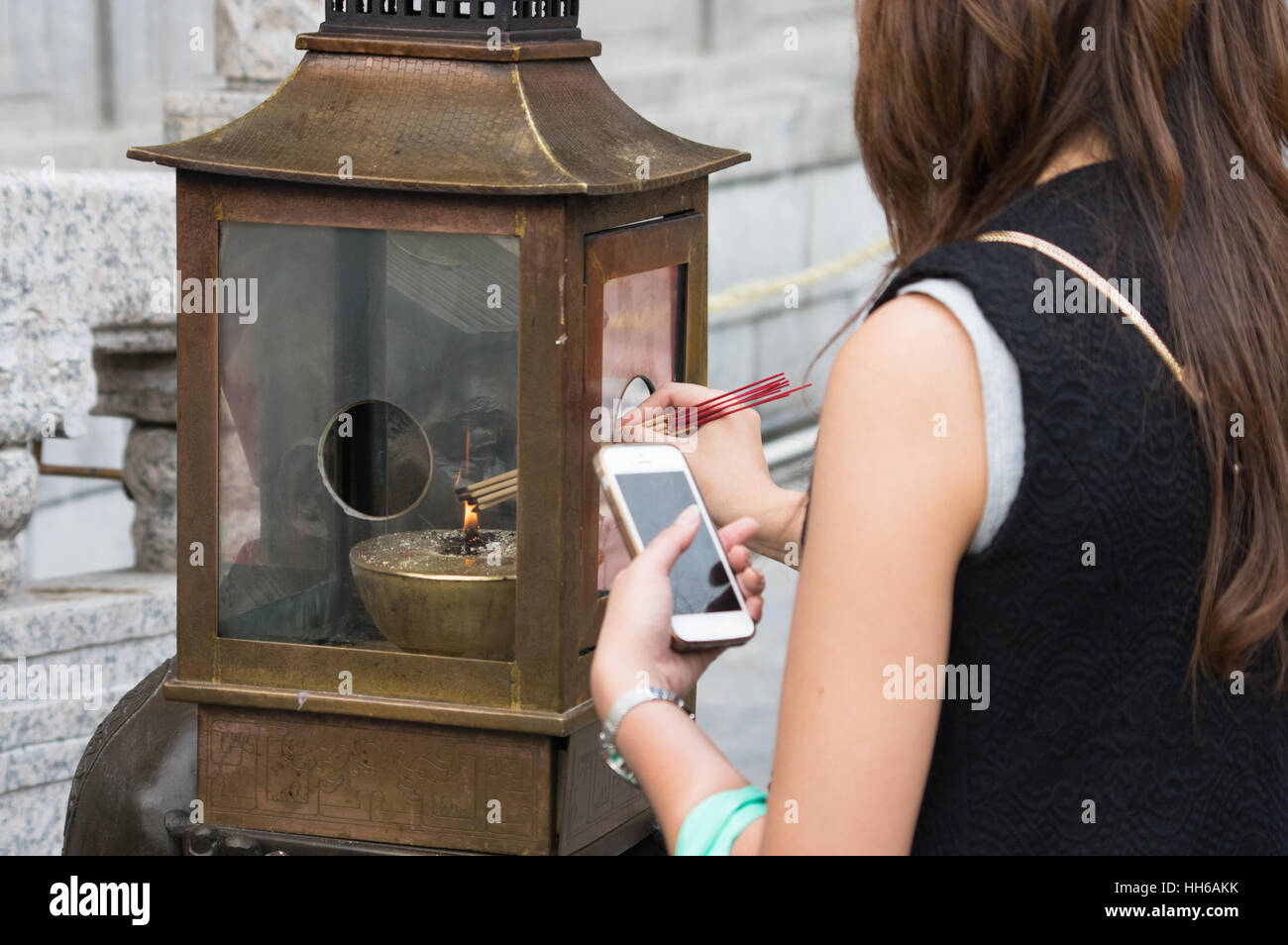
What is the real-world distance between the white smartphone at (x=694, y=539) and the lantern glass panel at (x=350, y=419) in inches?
9.2

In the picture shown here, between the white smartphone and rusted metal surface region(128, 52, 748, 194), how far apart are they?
277mm

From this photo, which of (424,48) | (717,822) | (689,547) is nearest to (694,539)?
(689,547)

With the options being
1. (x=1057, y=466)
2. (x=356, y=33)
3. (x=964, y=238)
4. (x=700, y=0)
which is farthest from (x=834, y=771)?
(x=700, y=0)

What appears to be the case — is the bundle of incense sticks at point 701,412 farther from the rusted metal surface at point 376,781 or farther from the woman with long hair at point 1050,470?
the woman with long hair at point 1050,470

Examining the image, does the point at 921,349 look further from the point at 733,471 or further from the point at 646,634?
the point at 733,471

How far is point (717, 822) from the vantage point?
3.74 feet

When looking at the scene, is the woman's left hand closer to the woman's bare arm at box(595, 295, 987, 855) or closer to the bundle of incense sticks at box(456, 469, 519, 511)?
the woman's bare arm at box(595, 295, 987, 855)

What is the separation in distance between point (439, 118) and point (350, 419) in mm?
315

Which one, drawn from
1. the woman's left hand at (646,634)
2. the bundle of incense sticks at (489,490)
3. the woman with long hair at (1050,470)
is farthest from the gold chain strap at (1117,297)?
the bundle of incense sticks at (489,490)

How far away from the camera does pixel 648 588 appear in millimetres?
1257

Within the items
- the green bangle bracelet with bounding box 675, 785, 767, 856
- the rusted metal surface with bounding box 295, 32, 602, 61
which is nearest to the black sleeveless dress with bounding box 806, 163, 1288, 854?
the green bangle bracelet with bounding box 675, 785, 767, 856

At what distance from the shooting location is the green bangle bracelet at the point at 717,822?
1136 millimetres

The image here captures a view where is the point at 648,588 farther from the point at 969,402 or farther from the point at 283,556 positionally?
the point at 283,556

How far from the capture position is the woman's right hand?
1624 mm
